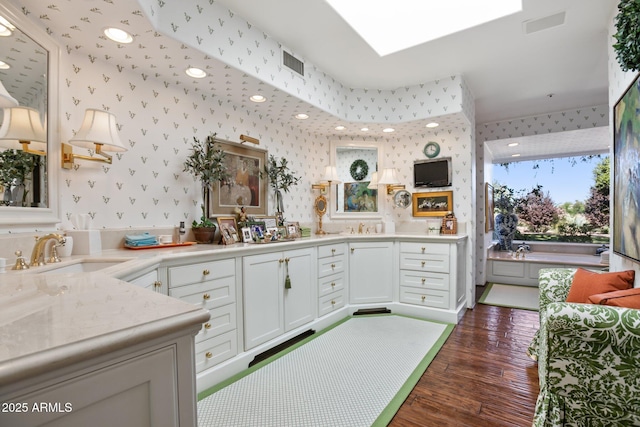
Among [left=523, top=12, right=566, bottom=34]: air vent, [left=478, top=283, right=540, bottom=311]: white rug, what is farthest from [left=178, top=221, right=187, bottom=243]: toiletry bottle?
[left=478, top=283, right=540, bottom=311]: white rug

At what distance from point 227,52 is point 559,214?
273 inches

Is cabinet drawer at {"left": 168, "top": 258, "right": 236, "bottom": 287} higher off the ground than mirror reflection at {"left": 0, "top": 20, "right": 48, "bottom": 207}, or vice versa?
mirror reflection at {"left": 0, "top": 20, "right": 48, "bottom": 207}

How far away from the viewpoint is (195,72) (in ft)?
7.58

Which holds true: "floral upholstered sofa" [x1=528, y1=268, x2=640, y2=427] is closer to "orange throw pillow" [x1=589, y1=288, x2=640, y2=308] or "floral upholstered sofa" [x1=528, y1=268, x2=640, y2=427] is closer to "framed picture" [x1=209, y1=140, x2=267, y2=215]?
"orange throw pillow" [x1=589, y1=288, x2=640, y2=308]

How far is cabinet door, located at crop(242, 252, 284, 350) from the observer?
2328 mm

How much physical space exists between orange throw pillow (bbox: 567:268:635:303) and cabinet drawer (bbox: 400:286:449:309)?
1.51 m

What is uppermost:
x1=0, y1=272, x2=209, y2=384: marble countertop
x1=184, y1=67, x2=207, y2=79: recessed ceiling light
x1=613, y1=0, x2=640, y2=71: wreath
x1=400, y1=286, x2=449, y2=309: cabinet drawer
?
x1=184, y1=67, x2=207, y2=79: recessed ceiling light

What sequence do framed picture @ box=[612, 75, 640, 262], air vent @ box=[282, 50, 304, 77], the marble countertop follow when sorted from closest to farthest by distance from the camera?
the marble countertop, framed picture @ box=[612, 75, 640, 262], air vent @ box=[282, 50, 304, 77]

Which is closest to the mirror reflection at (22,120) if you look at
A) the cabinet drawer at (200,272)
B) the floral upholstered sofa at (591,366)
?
the cabinet drawer at (200,272)

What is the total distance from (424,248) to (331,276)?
45.1 inches

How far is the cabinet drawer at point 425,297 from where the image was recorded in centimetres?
335

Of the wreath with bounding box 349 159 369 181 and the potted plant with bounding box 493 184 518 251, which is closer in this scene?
the wreath with bounding box 349 159 369 181

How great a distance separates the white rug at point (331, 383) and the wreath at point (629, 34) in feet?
7.11

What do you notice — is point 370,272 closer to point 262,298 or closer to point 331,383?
point 262,298
